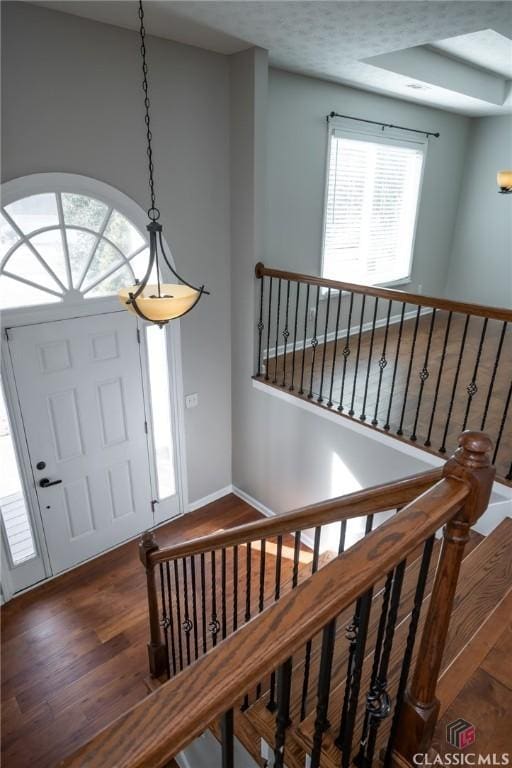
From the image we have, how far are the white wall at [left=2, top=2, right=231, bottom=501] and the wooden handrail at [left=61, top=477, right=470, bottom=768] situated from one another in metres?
3.34

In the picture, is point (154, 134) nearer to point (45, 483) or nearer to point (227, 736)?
point (45, 483)

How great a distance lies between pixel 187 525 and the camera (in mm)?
4797

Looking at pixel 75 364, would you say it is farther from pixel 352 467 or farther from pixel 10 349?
pixel 352 467

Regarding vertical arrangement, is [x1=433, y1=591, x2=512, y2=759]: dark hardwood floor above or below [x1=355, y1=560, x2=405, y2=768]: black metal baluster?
below

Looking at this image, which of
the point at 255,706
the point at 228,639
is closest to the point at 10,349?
the point at 255,706

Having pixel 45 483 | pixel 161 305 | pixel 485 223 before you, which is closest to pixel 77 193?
pixel 161 305

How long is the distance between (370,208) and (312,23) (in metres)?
2.80

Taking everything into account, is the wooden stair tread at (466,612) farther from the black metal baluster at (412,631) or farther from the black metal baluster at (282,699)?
the black metal baluster at (282,699)

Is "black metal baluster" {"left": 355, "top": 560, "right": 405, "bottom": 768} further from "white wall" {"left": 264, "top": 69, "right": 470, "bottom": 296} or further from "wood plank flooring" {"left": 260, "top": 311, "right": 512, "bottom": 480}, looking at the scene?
"white wall" {"left": 264, "top": 69, "right": 470, "bottom": 296}

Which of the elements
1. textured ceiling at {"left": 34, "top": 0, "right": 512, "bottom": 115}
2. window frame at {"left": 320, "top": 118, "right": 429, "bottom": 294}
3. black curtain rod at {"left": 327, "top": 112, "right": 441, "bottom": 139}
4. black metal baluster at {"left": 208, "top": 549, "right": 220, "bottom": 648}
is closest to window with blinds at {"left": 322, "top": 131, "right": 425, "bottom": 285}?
window frame at {"left": 320, "top": 118, "right": 429, "bottom": 294}

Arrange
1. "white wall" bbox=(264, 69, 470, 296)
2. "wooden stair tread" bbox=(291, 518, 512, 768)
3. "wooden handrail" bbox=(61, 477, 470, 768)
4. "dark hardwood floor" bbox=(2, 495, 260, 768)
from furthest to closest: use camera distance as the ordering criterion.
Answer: "white wall" bbox=(264, 69, 470, 296), "dark hardwood floor" bbox=(2, 495, 260, 768), "wooden stair tread" bbox=(291, 518, 512, 768), "wooden handrail" bbox=(61, 477, 470, 768)

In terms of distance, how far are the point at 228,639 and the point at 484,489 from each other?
2.01ft

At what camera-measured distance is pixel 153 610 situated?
2.96 m

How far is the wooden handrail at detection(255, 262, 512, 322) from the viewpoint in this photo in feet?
9.12
